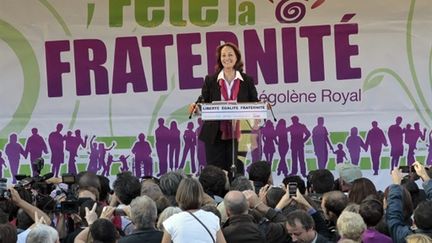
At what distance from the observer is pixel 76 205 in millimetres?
5871

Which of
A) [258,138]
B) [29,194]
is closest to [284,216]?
[29,194]

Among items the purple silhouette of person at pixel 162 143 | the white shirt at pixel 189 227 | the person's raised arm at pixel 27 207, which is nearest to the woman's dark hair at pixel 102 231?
the white shirt at pixel 189 227

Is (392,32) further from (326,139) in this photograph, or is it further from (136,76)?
(136,76)

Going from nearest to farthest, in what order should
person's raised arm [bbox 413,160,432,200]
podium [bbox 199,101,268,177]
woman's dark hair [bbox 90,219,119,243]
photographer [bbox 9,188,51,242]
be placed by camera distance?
woman's dark hair [bbox 90,219,119,243]
photographer [bbox 9,188,51,242]
person's raised arm [bbox 413,160,432,200]
podium [bbox 199,101,268,177]

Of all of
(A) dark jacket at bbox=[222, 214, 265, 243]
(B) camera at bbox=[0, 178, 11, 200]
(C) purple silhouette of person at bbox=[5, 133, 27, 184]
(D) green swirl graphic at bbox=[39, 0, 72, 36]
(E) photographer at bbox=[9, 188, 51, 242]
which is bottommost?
(A) dark jacket at bbox=[222, 214, 265, 243]

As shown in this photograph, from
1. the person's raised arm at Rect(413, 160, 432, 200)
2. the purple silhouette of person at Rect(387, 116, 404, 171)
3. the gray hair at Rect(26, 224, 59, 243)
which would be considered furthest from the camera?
the purple silhouette of person at Rect(387, 116, 404, 171)

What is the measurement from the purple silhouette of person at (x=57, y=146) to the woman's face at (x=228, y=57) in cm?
262

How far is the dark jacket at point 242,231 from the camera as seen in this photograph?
541 cm

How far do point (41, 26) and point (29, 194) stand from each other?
4.35 metres

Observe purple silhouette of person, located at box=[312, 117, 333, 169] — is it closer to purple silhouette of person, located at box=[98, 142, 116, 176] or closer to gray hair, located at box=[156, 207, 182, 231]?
purple silhouette of person, located at box=[98, 142, 116, 176]

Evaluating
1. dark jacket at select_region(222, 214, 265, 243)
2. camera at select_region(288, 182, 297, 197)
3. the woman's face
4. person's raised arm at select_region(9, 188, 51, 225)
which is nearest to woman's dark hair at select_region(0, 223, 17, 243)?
person's raised arm at select_region(9, 188, 51, 225)

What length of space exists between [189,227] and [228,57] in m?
3.59

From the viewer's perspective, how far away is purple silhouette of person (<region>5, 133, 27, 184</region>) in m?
10.2

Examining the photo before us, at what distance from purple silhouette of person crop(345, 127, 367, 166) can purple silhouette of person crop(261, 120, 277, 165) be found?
859 mm
